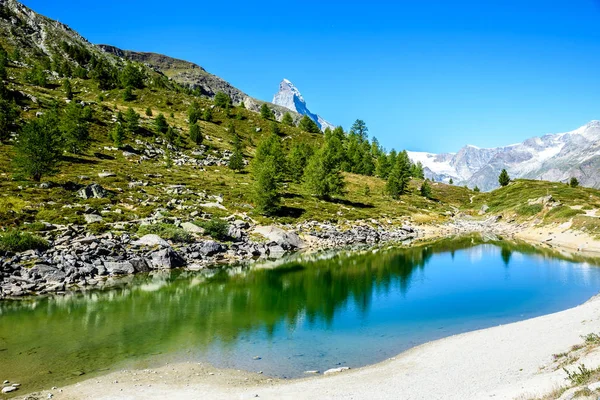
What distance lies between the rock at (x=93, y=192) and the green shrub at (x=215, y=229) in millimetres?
19712

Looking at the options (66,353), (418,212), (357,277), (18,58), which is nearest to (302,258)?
(357,277)

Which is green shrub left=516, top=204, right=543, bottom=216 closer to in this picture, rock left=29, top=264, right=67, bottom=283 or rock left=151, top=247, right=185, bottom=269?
Answer: rock left=151, top=247, right=185, bottom=269

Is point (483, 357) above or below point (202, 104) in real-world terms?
below

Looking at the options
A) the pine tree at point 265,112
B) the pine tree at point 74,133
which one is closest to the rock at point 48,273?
the pine tree at point 74,133

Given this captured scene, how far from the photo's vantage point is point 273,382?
19.2 metres

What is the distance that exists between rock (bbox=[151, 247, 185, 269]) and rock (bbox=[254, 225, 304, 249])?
18.6 metres

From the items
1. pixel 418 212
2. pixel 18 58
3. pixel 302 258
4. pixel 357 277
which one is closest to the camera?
pixel 357 277

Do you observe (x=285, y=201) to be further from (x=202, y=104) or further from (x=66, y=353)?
(x=202, y=104)

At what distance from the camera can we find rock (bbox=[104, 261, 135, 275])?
45750mm

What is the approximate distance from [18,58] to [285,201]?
146407 millimetres

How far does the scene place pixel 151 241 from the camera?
175 feet

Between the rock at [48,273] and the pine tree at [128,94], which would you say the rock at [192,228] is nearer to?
the rock at [48,273]

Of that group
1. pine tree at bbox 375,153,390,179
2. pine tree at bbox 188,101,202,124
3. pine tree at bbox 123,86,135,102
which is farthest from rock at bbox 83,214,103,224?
pine tree at bbox 123,86,135,102

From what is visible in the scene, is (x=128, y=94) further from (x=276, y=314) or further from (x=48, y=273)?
(x=276, y=314)
